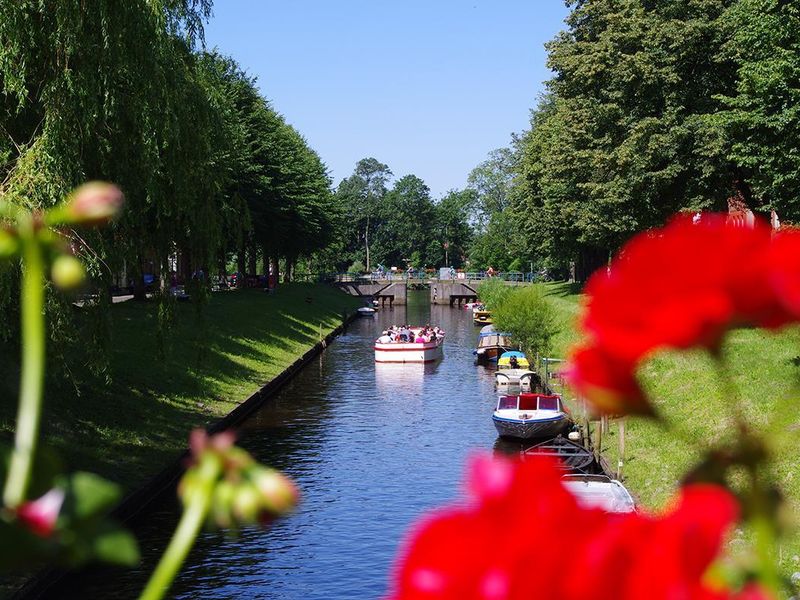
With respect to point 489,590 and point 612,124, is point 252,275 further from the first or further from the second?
point 489,590

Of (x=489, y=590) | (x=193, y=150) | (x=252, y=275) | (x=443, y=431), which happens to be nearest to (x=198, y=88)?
(x=193, y=150)

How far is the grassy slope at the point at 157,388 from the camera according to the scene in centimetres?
2481

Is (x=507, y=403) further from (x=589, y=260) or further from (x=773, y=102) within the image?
(x=589, y=260)

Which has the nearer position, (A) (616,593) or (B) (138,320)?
(A) (616,593)

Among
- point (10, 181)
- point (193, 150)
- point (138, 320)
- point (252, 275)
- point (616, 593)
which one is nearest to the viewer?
point (616, 593)

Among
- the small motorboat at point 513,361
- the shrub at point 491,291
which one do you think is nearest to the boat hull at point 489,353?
the small motorboat at point 513,361

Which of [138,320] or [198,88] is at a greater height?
[198,88]

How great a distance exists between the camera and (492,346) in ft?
193

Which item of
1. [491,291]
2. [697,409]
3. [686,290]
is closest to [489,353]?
[491,291]

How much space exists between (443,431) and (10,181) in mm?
21574

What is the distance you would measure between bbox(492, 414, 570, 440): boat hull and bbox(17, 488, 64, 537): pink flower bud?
3417cm

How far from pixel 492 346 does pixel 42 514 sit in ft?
190

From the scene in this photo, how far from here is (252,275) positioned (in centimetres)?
8150

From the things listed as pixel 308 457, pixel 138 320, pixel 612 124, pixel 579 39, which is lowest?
pixel 308 457
